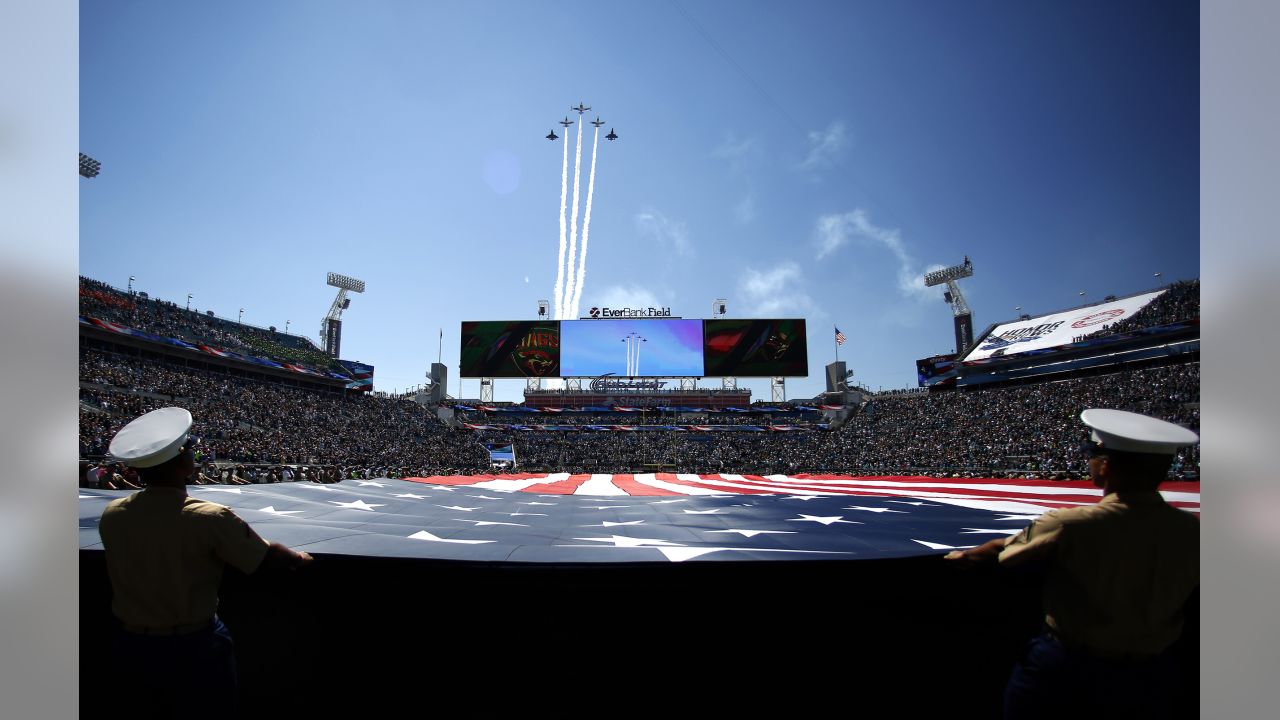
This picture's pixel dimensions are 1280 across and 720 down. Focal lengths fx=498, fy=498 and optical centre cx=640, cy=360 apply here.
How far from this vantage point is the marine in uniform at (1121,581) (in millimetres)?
1922

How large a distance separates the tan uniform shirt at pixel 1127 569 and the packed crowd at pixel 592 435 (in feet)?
5.15

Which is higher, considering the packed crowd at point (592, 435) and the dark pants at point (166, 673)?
the dark pants at point (166, 673)

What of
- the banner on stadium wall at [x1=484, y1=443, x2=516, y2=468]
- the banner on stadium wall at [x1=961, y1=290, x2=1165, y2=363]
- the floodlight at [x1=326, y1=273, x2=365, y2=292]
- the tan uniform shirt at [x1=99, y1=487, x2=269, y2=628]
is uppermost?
the floodlight at [x1=326, y1=273, x2=365, y2=292]

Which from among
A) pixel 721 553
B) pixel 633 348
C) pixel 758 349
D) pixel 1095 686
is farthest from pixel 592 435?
pixel 1095 686

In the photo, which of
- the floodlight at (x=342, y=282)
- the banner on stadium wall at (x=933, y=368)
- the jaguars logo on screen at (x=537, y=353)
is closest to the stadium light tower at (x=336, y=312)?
the floodlight at (x=342, y=282)

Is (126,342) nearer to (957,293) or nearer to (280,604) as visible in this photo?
(280,604)

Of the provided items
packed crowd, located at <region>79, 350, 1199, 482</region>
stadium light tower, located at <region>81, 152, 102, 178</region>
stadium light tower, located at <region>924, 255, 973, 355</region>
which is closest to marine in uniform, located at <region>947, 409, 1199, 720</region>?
packed crowd, located at <region>79, 350, 1199, 482</region>

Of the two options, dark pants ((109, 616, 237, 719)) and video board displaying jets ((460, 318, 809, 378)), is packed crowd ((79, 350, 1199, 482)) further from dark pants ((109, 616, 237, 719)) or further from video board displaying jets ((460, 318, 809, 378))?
video board displaying jets ((460, 318, 809, 378))

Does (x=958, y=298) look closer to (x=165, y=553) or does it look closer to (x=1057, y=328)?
(x=1057, y=328)

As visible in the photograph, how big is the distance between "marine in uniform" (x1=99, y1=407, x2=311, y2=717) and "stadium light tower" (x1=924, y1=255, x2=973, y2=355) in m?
80.2

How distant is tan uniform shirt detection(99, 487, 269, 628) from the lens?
2.12m

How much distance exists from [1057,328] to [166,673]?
19.1 metres

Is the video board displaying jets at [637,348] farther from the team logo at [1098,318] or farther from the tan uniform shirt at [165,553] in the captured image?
the tan uniform shirt at [165,553]
